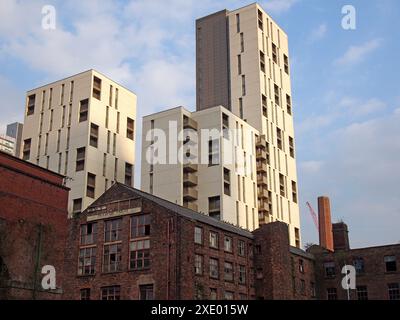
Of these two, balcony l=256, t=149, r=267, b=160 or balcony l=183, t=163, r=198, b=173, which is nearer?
balcony l=183, t=163, r=198, b=173

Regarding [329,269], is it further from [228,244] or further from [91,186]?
[91,186]

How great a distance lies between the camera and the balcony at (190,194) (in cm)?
8446

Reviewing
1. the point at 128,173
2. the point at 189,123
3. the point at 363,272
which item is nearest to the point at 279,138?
the point at 189,123

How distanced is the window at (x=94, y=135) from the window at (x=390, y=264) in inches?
1903

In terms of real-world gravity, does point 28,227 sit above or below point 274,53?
below

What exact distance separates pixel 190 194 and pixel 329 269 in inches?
914

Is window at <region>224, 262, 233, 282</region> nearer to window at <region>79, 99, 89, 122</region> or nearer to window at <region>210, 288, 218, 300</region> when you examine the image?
window at <region>210, 288, 218, 300</region>

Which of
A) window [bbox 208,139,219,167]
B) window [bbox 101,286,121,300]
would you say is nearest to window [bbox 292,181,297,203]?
window [bbox 208,139,219,167]

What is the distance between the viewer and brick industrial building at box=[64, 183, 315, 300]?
5341cm

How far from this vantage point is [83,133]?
90750mm

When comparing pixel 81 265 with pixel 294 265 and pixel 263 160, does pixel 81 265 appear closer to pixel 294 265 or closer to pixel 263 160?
pixel 294 265

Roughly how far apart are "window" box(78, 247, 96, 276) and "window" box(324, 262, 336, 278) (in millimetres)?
32481

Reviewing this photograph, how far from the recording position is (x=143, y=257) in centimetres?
5494
